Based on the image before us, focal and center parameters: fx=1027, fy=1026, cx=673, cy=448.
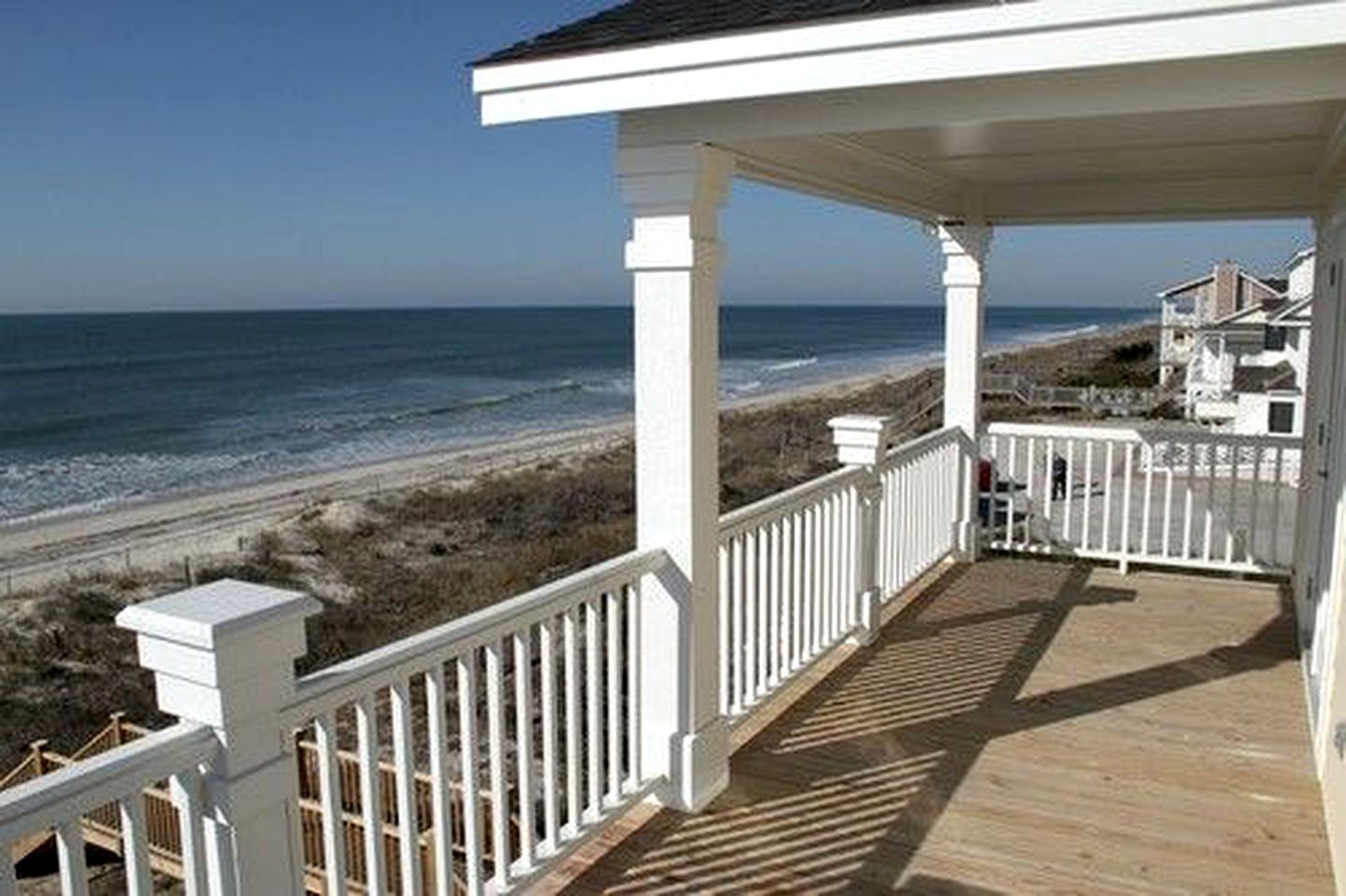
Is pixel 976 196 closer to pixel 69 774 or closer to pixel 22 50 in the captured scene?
pixel 69 774

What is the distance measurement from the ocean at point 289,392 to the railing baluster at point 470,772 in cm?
1953

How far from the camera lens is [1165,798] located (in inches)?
133

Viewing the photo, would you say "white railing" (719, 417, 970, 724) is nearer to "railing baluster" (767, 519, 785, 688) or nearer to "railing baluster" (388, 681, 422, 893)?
"railing baluster" (767, 519, 785, 688)

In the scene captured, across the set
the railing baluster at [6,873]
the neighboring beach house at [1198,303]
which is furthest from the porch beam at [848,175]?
the neighboring beach house at [1198,303]

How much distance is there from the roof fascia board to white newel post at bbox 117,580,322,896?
5.60 ft

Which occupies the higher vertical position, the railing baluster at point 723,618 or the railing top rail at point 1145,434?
the railing top rail at point 1145,434

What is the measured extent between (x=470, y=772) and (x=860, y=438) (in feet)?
8.93

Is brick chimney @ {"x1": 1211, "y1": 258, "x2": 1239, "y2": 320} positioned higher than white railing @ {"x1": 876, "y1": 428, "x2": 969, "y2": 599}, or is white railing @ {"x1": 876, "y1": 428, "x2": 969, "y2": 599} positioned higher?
brick chimney @ {"x1": 1211, "y1": 258, "x2": 1239, "y2": 320}

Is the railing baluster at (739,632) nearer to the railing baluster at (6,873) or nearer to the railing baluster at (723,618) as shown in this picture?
the railing baluster at (723,618)

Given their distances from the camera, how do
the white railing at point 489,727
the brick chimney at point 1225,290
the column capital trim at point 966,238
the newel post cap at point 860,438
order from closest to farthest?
1. the white railing at point 489,727
2. the newel post cap at point 860,438
3. the column capital trim at point 966,238
4. the brick chimney at point 1225,290

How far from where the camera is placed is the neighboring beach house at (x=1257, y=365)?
21.8 meters

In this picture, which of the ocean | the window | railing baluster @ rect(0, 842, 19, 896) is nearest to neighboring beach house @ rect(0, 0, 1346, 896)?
railing baluster @ rect(0, 842, 19, 896)

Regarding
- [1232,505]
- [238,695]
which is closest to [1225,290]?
[1232,505]

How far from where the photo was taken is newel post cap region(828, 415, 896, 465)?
4.62 meters
